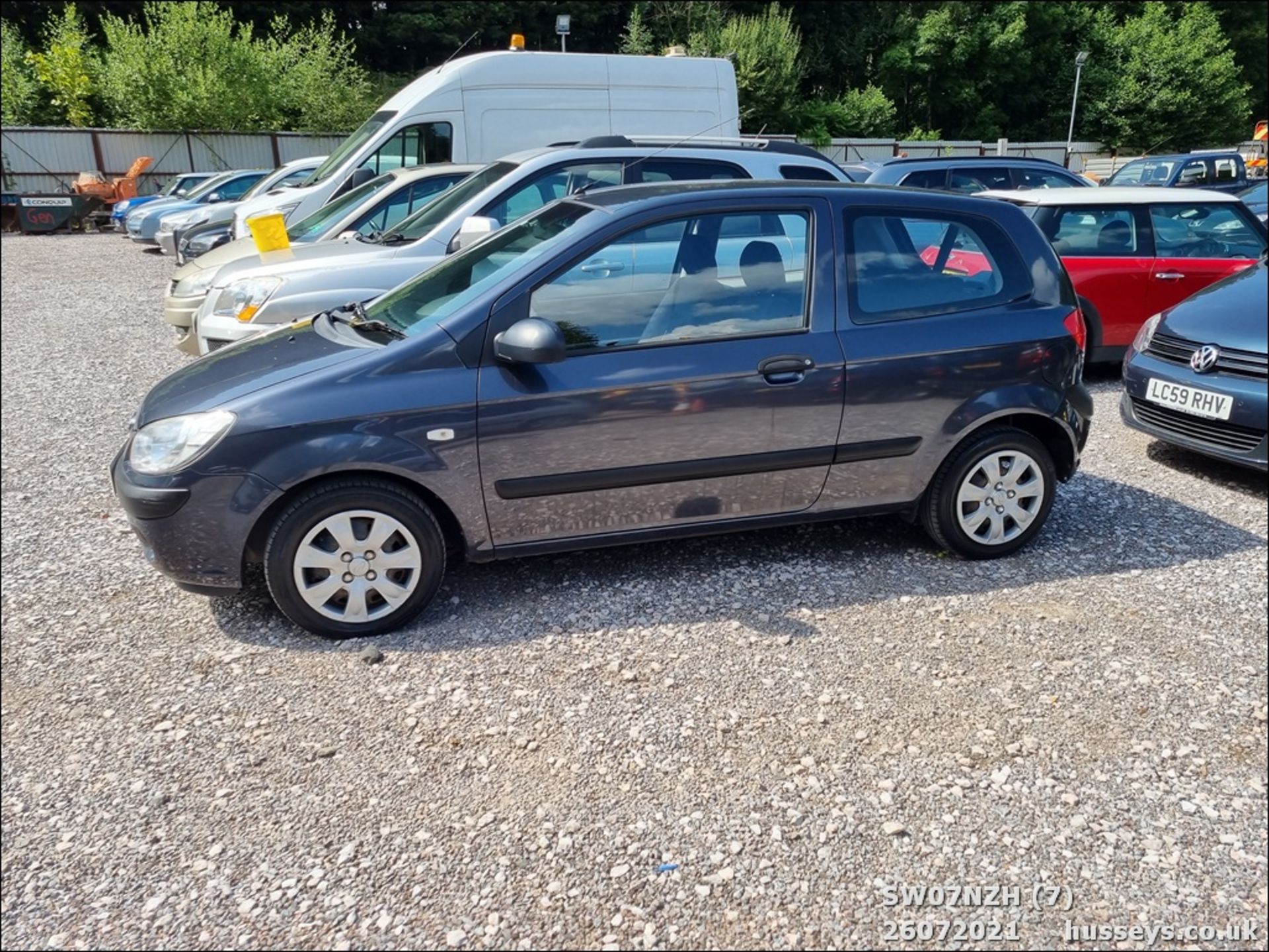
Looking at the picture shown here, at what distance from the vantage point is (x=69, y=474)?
5688 millimetres

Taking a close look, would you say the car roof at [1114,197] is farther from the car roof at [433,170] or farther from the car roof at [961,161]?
the car roof at [433,170]

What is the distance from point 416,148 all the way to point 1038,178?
778 cm

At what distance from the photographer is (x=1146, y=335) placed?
5.97 metres

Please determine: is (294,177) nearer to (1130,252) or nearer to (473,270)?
(1130,252)

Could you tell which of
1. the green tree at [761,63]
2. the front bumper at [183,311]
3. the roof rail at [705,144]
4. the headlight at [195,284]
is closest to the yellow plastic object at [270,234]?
the headlight at [195,284]

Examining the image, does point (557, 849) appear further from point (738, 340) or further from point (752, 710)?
point (738, 340)

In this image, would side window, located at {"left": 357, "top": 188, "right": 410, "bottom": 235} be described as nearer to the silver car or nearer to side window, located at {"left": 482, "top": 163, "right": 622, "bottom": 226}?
side window, located at {"left": 482, "top": 163, "right": 622, "bottom": 226}

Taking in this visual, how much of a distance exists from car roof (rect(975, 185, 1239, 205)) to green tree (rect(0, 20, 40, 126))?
31.9 metres

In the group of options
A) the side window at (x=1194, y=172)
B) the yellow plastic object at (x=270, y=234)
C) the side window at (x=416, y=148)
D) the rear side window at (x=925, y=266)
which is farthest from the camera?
the side window at (x=1194, y=172)

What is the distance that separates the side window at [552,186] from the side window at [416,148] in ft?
14.7

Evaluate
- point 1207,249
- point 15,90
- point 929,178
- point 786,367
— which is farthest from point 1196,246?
point 15,90

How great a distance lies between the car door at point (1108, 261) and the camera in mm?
7547

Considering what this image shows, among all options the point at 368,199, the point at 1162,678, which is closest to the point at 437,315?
the point at 1162,678

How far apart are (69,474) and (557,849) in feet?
14.8
